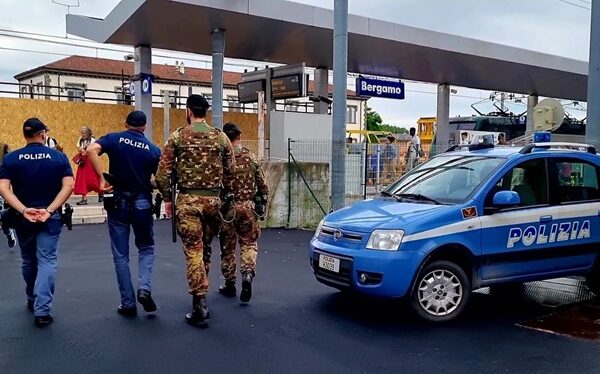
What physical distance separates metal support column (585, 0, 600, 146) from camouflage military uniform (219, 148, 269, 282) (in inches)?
207

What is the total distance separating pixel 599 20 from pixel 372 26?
8.41 meters

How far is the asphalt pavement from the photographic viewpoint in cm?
454

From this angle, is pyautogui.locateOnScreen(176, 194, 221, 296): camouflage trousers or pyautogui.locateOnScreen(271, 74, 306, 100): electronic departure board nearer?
pyautogui.locateOnScreen(176, 194, 221, 296): camouflage trousers

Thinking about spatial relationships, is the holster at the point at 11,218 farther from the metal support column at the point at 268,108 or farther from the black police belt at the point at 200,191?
the metal support column at the point at 268,108

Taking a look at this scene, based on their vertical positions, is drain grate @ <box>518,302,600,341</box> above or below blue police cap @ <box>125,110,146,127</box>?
below

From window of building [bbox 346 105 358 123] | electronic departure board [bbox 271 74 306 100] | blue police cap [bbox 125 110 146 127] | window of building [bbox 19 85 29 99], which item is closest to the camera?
blue police cap [bbox 125 110 146 127]

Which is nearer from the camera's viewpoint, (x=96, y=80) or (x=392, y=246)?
(x=392, y=246)

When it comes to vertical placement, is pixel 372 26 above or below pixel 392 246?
above

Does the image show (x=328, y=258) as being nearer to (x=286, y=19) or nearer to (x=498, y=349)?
(x=498, y=349)

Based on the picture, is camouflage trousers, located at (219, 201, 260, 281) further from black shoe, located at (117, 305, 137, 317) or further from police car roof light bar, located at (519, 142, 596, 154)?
police car roof light bar, located at (519, 142, 596, 154)

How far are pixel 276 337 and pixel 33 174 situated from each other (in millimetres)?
2656

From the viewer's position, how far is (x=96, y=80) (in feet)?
170

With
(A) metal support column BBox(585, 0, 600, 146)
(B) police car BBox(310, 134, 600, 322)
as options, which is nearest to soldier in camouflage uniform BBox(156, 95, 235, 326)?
(B) police car BBox(310, 134, 600, 322)

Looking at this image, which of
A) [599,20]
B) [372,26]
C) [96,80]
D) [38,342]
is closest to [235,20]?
[372,26]
